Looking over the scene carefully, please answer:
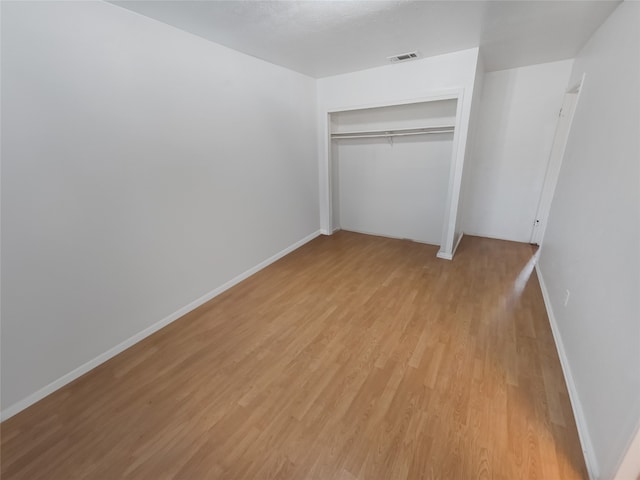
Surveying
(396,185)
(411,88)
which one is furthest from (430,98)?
(396,185)

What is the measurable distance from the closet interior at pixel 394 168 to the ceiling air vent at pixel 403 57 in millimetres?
571

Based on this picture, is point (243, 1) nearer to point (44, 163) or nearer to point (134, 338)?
point (44, 163)

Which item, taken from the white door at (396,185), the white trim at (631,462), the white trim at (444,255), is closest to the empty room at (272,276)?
the white trim at (631,462)

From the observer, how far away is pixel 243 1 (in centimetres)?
178

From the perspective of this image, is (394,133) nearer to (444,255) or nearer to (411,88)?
(411,88)

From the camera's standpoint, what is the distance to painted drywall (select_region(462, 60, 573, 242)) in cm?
342

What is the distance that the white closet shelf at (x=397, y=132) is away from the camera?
11.2ft

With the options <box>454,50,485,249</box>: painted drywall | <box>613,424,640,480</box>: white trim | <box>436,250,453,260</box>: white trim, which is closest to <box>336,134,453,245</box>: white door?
<box>454,50,485,249</box>: painted drywall

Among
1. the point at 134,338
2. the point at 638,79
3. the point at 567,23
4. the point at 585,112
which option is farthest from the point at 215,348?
the point at 567,23

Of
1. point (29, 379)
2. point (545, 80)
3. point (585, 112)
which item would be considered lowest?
point (29, 379)

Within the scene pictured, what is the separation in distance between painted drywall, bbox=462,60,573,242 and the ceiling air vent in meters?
1.50

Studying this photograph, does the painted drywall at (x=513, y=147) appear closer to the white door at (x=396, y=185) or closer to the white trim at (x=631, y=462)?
the white door at (x=396, y=185)

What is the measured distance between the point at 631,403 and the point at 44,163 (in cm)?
303

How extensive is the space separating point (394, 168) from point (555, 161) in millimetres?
2017
